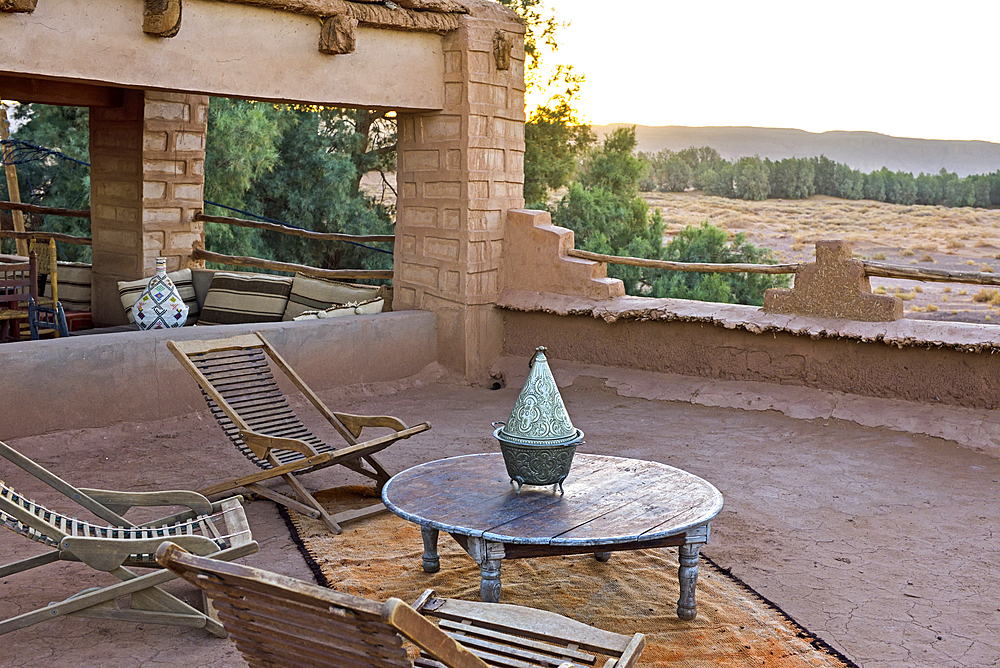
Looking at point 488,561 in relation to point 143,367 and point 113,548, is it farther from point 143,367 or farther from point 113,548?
point 143,367

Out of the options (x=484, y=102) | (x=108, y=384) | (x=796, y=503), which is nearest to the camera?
(x=796, y=503)

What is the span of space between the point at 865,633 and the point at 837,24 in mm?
31882

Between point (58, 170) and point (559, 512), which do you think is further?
point (58, 170)

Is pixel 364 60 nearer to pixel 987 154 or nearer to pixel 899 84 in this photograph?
pixel 899 84

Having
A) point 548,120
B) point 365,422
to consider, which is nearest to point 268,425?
point 365,422

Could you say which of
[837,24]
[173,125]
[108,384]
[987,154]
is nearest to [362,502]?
[108,384]

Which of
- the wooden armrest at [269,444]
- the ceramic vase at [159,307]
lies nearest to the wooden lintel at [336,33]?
the ceramic vase at [159,307]

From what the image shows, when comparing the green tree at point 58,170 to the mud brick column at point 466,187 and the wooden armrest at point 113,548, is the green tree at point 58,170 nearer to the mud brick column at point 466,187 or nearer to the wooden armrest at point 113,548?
the mud brick column at point 466,187

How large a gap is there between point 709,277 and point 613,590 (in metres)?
14.8

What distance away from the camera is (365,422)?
5297 millimetres

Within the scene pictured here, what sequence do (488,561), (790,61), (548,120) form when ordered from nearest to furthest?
(488,561) → (548,120) → (790,61)

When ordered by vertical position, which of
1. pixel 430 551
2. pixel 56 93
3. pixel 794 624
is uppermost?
pixel 56 93

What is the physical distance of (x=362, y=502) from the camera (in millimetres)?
5254

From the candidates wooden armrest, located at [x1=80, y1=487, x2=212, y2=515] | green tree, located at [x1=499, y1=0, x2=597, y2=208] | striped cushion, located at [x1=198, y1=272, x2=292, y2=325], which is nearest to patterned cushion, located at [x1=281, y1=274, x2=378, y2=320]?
striped cushion, located at [x1=198, y1=272, x2=292, y2=325]
